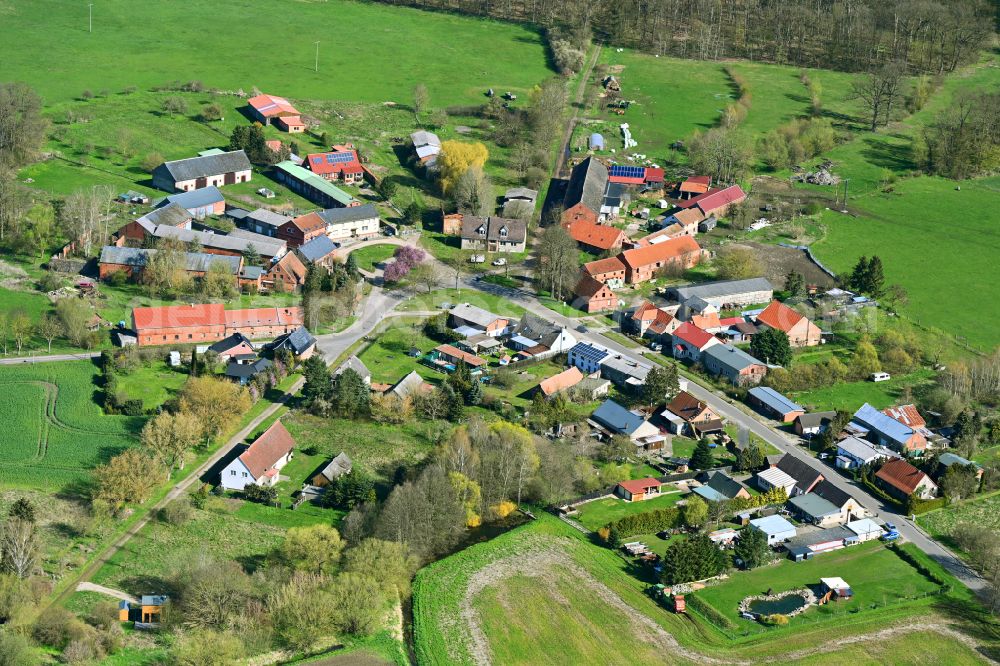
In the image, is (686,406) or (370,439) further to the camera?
(686,406)

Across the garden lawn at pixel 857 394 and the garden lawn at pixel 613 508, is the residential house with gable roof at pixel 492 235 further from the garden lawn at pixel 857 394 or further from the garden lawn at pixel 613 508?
the garden lawn at pixel 613 508

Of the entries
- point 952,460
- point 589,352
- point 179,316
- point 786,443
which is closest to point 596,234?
point 589,352

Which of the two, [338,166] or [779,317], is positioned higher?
[338,166]

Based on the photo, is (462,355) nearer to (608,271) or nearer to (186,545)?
(608,271)

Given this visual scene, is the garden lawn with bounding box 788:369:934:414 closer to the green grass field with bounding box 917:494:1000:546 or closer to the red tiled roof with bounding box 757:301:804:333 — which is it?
the red tiled roof with bounding box 757:301:804:333

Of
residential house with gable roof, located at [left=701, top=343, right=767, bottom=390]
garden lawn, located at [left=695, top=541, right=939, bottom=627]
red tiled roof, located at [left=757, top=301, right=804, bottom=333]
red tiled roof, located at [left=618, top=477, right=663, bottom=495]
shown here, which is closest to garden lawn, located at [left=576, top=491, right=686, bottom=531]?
red tiled roof, located at [left=618, top=477, right=663, bottom=495]

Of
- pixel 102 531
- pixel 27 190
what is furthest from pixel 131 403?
pixel 27 190

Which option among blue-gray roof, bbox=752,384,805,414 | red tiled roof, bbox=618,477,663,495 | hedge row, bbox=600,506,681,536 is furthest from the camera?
blue-gray roof, bbox=752,384,805,414
